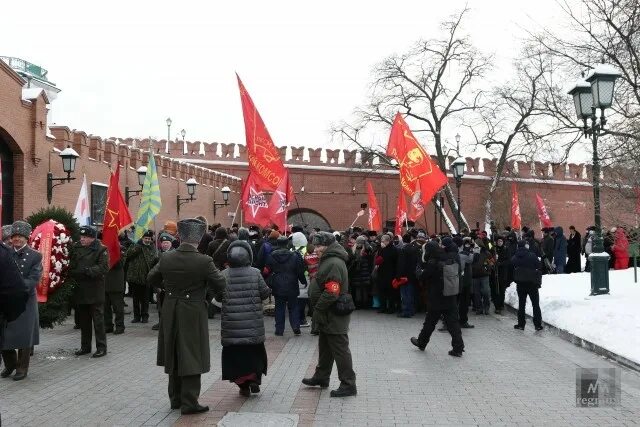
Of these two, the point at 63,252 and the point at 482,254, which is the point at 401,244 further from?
the point at 63,252

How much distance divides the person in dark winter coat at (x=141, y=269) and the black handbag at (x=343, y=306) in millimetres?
6267

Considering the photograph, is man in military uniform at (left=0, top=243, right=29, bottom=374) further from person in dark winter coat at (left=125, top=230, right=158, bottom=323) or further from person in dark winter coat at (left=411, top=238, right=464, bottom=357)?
person in dark winter coat at (left=125, top=230, right=158, bottom=323)

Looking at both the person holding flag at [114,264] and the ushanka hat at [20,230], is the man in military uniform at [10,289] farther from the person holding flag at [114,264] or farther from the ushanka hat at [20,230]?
the person holding flag at [114,264]

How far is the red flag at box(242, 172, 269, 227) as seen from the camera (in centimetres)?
1468

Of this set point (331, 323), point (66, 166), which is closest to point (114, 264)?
point (331, 323)

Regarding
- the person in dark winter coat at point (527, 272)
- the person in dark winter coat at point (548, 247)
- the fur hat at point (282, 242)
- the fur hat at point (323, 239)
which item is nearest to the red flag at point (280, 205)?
the fur hat at point (282, 242)

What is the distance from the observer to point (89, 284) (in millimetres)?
9383

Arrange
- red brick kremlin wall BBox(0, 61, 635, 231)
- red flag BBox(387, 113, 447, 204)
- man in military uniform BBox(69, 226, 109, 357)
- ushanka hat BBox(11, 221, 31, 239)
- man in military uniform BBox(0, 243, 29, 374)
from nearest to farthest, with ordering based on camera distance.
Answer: man in military uniform BBox(0, 243, 29, 374)
ushanka hat BBox(11, 221, 31, 239)
man in military uniform BBox(69, 226, 109, 357)
red flag BBox(387, 113, 447, 204)
red brick kremlin wall BBox(0, 61, 635, 231)

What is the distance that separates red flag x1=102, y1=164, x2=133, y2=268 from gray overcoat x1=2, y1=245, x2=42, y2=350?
3.09 meters

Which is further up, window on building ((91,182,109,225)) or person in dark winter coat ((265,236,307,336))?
window on building ((91,182,109,225))

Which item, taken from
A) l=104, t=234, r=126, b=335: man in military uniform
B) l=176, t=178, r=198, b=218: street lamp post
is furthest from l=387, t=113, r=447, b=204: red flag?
l=176, t=178, r=198, b=218: street lamp post

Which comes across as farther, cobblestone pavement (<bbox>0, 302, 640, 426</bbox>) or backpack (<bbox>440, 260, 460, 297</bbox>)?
backpack (<bbox>440, 260, 460, 297</bbox>)

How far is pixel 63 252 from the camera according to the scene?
365 inches

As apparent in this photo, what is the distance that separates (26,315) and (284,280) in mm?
4561
